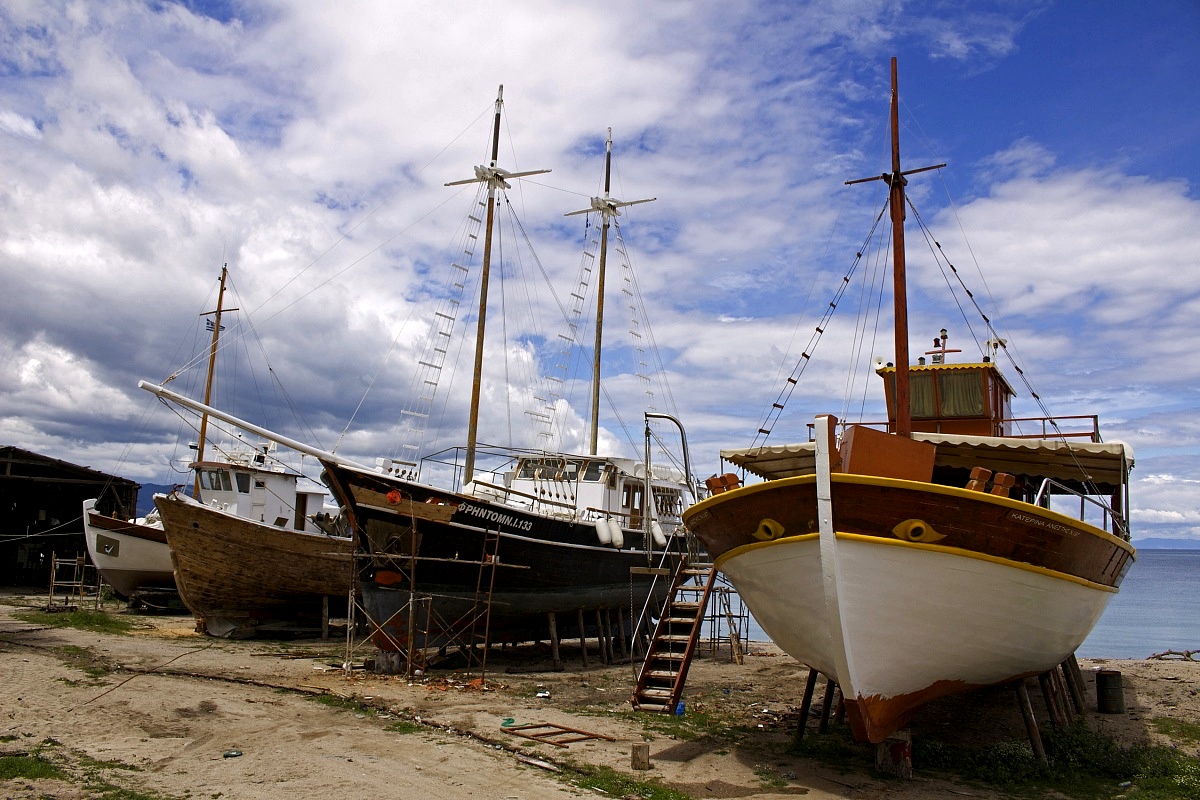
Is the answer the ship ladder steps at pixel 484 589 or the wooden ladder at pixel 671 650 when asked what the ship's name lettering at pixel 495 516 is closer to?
the ship ladder steps at pixel 484 589

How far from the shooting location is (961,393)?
13242 millimetres

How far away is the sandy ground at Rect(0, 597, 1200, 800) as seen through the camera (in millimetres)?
8023

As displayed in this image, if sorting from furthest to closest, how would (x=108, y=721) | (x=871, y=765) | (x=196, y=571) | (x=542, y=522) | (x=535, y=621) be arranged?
(x=196, y=571) < (x=535, y=621) < (x=542, y=522) < (x=108, y=721) < (x=871, y=765)

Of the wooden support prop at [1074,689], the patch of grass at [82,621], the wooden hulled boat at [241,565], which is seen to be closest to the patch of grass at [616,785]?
the wooden support prop at [1074,689]

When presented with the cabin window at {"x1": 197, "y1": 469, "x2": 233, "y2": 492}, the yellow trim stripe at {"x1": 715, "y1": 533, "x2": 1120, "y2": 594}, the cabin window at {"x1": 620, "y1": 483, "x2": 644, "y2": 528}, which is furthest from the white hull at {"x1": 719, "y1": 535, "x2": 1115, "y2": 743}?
the cabin window at {"x1": 197, "y1": 469, "x2": 233, "y2": 492}

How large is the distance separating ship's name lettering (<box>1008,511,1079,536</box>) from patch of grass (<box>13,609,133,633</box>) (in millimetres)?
19972

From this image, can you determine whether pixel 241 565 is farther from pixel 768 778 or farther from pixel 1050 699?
pixel 1050 699

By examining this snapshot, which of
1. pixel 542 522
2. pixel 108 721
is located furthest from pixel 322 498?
pixel 108 721

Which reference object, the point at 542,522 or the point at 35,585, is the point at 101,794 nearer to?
the point at 542,522

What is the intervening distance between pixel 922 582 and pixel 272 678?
11.0m

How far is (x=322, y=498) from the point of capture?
27.9 m

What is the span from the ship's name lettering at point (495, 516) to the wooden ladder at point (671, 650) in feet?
12.5

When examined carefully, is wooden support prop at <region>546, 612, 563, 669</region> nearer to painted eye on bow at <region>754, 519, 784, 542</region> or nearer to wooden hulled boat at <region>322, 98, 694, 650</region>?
wooden hulled boat at <region>322, 98, 694, 650</region>

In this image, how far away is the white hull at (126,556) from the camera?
2448 cm
